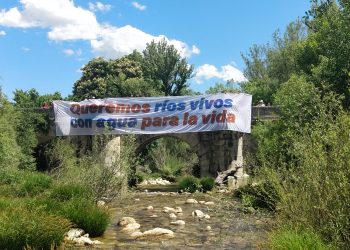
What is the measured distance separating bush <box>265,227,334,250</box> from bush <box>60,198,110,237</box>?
429 centimetres

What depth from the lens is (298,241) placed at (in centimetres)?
561

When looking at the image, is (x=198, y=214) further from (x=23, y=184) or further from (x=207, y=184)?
(x=207, y=184)

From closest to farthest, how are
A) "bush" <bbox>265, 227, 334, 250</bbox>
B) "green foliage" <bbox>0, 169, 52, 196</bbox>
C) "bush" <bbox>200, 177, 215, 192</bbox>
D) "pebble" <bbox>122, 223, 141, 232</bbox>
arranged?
"bush" <bbox>265, 227, 334, 250</bbox> < "pebble" <bbox>122, 223, 141, 232</bbox> < "green foliage" <bbox>0, 169, 52, 196</bbox> < "bush" <bbox>200, 177, 215, 192</bbox>

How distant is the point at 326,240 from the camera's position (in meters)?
5.59

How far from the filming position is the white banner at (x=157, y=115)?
2094 centimetres

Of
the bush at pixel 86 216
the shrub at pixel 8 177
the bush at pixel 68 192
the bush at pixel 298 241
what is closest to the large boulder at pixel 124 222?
the bush at pixel 68 192

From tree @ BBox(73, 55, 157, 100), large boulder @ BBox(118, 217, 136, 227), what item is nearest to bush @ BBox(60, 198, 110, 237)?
large boulder @ BBox(118, 217, 136, 227)

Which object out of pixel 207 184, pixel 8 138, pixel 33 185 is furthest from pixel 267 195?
pixel 8 138

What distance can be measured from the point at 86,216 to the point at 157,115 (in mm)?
12553

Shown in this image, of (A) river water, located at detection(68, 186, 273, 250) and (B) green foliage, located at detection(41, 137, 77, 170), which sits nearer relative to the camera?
(A) river water, located at detection(68, 186, 273, 250)

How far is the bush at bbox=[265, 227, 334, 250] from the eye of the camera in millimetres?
5445

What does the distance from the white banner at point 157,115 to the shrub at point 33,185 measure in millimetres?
6898

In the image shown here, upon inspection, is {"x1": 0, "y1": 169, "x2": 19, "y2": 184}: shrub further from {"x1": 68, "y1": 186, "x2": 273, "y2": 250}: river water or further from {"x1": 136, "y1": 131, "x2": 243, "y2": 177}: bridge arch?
{"x1": 136, "y1": 131, "x2": 243, "y2": 177}: bridge arch

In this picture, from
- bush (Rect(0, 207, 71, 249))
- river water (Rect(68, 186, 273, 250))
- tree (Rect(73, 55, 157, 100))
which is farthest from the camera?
tree (Rect(73, 55, 157, 100))
